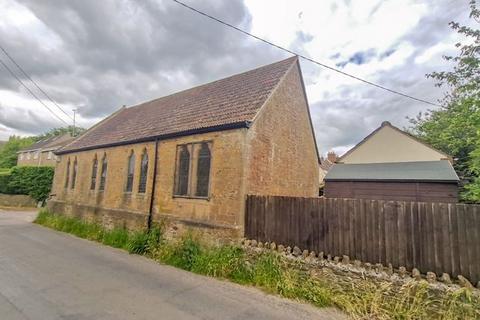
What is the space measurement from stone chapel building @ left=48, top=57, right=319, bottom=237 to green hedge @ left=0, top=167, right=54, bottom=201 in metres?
12.0

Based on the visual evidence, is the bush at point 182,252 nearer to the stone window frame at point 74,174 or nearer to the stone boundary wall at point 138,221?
the stone boundary wall at point 138,221

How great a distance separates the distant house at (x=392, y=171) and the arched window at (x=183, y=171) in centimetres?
1108

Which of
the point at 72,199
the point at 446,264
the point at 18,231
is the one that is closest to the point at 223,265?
the point at 446,264

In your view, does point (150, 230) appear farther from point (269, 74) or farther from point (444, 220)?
point (444, 220)

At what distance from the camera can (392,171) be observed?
646 inches

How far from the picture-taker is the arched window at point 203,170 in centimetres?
984

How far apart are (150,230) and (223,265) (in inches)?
188

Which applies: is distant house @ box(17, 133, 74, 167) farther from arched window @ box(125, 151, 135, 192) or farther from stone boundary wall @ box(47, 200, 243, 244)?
arched window @ box(125, 151, 135, 192)

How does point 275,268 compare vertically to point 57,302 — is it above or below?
above

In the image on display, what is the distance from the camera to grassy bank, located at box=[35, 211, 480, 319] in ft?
16.7

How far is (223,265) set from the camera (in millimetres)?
7734

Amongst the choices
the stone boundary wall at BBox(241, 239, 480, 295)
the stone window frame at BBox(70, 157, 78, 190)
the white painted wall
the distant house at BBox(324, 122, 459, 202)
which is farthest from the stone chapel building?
the white painted wall

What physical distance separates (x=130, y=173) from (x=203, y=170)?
18.4ft

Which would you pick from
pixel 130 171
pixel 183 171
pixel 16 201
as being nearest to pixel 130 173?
pixel 130 171
